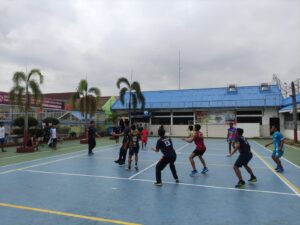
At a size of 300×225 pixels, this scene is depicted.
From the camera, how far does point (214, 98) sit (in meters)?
32.8

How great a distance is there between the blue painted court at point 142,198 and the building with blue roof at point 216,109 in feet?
63.7

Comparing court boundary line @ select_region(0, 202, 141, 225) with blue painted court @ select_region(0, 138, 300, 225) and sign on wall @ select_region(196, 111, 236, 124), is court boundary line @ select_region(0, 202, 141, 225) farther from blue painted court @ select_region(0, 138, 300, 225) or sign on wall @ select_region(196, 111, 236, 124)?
sign on wall @ select_region(196, 111, 236, 124)

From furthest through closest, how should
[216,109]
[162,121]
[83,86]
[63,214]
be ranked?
[162,121]
[216,109]
[83,86]
[63,214]

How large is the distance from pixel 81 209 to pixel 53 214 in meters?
0.56

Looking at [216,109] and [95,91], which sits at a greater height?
[95,91]

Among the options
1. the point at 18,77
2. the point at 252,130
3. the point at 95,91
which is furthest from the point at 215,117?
the point at 18,77

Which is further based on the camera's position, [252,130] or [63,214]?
[252,130]

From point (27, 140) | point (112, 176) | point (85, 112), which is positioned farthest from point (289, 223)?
point (85, 112)

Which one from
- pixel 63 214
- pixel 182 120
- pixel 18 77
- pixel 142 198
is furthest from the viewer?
pixel 182 120

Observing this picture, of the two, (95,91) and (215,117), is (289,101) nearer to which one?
(215,117)

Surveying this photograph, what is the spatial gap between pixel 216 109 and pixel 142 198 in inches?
1044

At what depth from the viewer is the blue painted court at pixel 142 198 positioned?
508cm

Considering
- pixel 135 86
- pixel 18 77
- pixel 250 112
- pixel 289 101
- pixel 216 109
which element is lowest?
pixel 250 112

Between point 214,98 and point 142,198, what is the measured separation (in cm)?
2786
